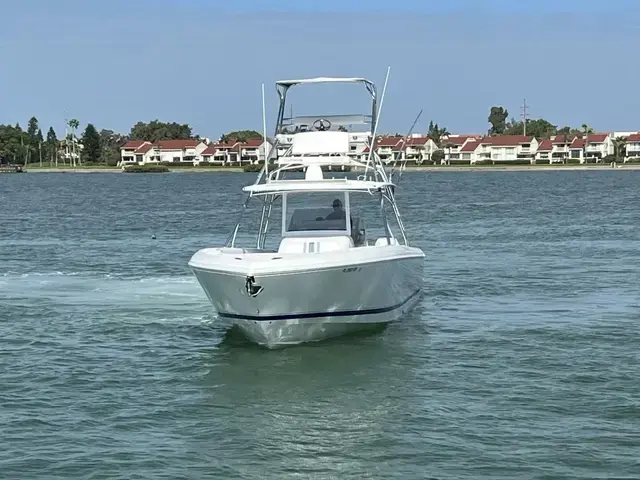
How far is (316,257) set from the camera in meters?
17.0

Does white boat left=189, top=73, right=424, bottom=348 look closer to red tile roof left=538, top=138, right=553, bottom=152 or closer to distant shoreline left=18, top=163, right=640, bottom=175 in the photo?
distant shoreline left=18, top=163, right=640, bottom=175

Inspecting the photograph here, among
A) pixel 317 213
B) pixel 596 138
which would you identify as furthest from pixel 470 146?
pixel 317 213

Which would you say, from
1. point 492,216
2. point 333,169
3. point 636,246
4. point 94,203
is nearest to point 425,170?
point 94,203

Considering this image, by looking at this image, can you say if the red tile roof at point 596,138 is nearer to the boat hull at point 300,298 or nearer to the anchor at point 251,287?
the boat hull at point 300,298

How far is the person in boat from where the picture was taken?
19922 mm

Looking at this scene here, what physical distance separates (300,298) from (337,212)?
331cm

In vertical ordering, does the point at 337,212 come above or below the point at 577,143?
below

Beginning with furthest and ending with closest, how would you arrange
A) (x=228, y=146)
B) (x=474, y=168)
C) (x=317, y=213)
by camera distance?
(x=228, y=146) → (x=474, y=168) → (x=317, y=213)

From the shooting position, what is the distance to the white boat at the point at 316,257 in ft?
55.5

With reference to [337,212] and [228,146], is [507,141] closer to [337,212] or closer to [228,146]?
[228,146]

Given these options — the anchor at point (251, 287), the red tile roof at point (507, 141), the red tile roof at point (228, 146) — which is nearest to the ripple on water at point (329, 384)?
the anchor at point (251, 287)

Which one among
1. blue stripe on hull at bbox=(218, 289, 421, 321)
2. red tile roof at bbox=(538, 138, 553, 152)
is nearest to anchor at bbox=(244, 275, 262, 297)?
blue stripe on hull at bbox=(218, 289, 421, 321)

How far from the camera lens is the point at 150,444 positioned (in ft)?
42.8

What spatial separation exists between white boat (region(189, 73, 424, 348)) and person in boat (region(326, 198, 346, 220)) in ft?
0.06
